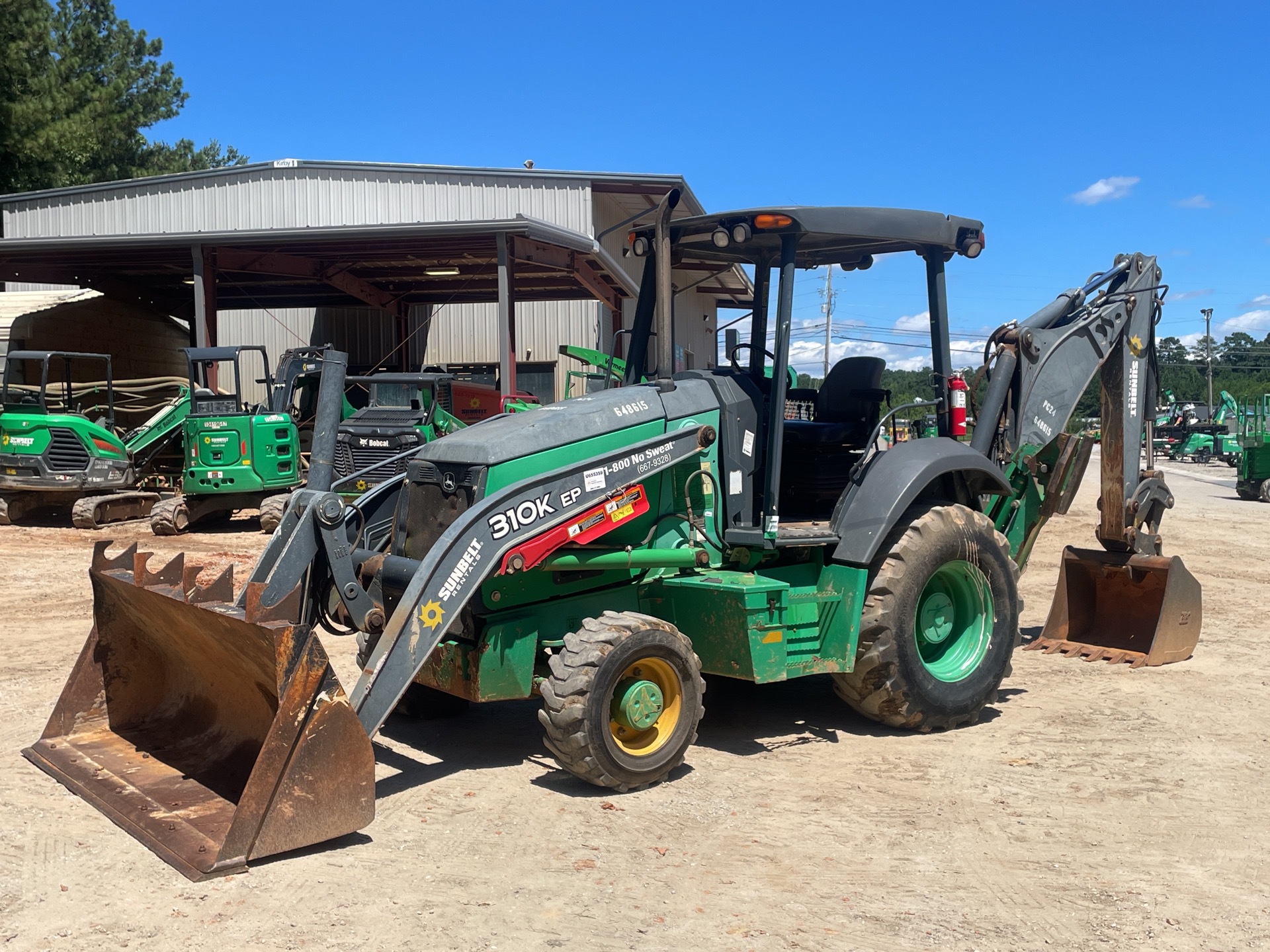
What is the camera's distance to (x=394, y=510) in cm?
612

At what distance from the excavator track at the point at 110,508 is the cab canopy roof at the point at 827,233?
39.1 feet

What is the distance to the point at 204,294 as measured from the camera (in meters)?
19.5

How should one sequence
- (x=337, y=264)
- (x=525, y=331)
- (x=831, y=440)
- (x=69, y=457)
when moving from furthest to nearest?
(x=525, y=331) → (x=337, y=264) → (x=69, y=457) → (x=831, y=440)

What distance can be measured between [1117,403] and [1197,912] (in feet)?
16.3

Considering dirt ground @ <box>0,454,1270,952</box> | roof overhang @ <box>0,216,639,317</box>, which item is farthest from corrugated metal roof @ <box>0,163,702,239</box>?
dirt ground @ <box>0,454,1270,952</box>

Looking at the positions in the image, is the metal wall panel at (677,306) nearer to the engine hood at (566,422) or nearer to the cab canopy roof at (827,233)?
the cab canopy roof at (827,233)

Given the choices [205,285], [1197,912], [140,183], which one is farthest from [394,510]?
[140,183]

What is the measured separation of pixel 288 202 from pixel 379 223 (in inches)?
123

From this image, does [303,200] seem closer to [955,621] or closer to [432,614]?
[955,621]

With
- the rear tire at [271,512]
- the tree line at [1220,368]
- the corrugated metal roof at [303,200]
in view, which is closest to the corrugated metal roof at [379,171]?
the corrugated metal roof at [303,200]

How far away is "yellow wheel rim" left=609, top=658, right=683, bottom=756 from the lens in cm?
538

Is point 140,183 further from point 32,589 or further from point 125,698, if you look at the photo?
point 125,698

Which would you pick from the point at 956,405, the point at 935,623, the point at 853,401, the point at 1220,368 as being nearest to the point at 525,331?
the point at 853,401

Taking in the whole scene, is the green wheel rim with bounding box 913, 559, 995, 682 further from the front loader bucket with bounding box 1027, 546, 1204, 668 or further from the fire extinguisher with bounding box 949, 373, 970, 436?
the front loader bucket with bounding box 1027, 546, 1204, 668
